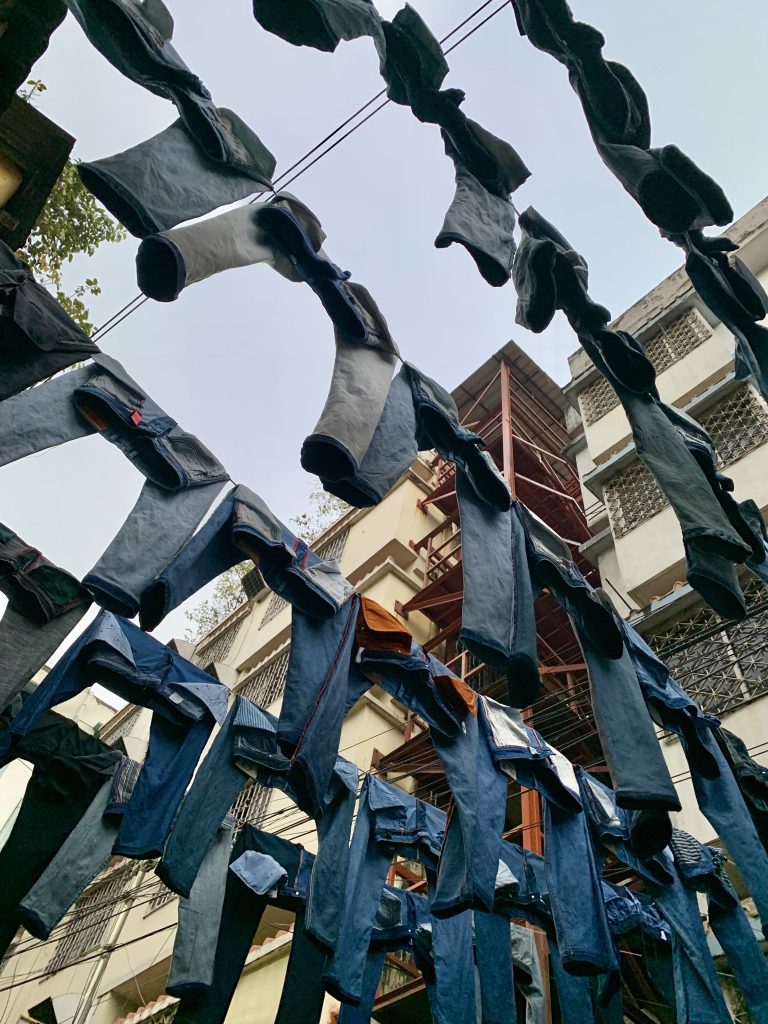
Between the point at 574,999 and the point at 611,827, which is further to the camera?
the point at 611,827

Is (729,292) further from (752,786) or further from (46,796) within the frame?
(46,796)

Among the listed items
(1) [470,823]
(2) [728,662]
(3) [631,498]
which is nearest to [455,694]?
(1) [470,823]

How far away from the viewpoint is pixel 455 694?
459 cm

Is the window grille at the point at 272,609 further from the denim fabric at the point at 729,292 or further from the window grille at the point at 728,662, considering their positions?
the denim fabric at the point at 729,292

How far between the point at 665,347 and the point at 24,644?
38.0 ft

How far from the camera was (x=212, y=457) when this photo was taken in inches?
177

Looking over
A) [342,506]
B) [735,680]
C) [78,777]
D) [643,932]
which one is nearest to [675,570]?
[735,680]

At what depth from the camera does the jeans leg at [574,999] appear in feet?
14.3

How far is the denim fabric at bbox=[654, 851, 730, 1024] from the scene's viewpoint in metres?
4.11

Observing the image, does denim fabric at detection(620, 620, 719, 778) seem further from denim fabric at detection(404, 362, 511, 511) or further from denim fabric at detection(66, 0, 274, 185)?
denim fabric at detection(66, 0, 274, 185)

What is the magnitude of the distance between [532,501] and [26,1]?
13.0m

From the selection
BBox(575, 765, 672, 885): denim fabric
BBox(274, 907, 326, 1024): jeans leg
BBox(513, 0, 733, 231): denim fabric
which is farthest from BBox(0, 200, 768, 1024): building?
BBox(513, 0, 733, 231): denim fabric

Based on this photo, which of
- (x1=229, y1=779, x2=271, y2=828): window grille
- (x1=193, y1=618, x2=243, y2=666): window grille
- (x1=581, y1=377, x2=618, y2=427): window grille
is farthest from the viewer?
(x1=193, y1=618, x2=243, y2=666): window grille

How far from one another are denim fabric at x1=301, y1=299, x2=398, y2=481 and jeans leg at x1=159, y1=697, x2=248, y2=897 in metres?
2.27
